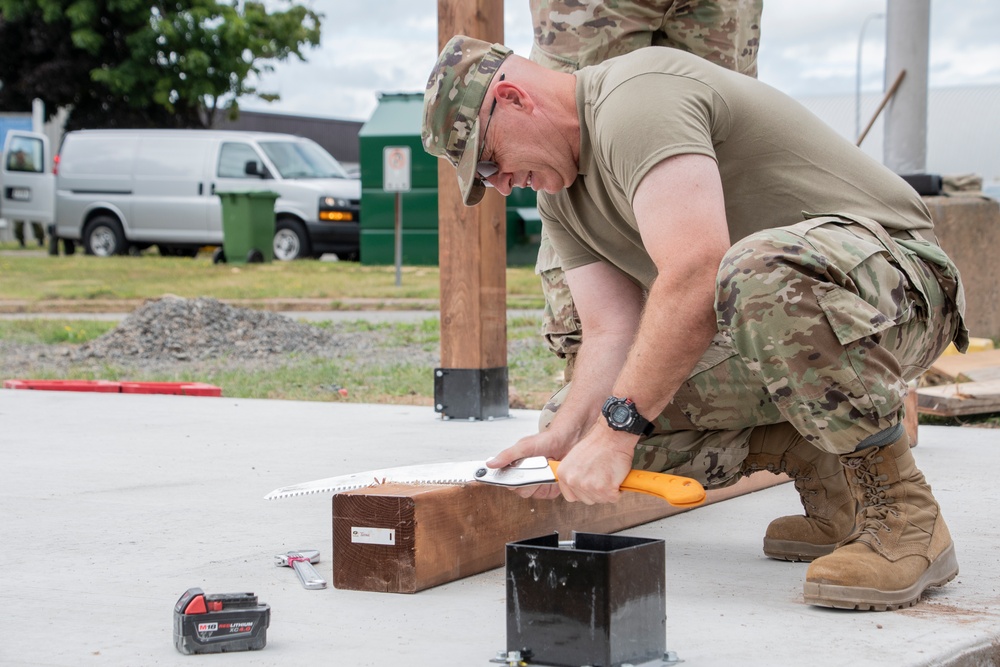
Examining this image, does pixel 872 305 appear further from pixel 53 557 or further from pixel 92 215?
pixel 92 215

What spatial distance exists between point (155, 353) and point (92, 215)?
39.9ft

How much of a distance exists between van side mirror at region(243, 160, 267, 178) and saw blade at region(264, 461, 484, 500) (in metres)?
15.8

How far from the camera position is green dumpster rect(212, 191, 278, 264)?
1648 centimetres

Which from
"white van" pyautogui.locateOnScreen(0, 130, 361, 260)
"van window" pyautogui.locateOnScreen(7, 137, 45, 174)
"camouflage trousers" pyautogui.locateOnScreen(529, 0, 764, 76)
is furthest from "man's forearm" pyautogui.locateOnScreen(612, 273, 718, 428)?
"van window" pyautogui.locateOnScreen(7, 137, 45, 174)

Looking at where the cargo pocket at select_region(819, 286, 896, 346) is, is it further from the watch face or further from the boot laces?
the watch face

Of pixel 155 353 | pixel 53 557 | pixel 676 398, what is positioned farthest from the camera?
pixel 155 353

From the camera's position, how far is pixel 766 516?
3.17m

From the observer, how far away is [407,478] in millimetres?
2547

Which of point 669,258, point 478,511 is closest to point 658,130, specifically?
point 669,258

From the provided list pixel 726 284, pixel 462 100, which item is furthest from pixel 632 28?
pixel 726 284

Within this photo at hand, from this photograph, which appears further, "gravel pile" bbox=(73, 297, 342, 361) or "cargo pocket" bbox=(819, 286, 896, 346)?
"gravel pile" bbox=(73, 297, 342, 361)

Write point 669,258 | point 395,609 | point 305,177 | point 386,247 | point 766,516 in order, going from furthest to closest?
point 305,177 → point 386,247 → point 766,516 → point 395,609 → point 669,258

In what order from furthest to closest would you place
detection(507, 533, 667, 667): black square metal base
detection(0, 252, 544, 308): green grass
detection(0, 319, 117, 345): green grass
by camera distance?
detection(0, 252, 544, 308): green grass → detection(0, 319, 117, 345): green grass → detection(507, 533, 667, 667): black square metal base

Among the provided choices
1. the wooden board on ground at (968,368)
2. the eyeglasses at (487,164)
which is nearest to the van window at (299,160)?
the wooden board on ground at (968,368)
